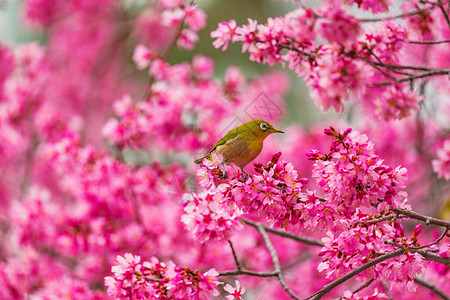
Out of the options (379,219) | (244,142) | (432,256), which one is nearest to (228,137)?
(244,142)

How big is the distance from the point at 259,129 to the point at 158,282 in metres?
0.70

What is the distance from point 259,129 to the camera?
5.90ft

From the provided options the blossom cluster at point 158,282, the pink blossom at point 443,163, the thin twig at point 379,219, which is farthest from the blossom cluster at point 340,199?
the pink blossom at point 443,163

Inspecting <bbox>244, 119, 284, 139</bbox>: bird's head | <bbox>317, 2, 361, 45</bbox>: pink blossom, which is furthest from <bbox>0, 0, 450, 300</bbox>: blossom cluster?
<bbox>244, 119, 284, 139</bbox>: bird's head

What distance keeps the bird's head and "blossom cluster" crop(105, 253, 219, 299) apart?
0.54 m

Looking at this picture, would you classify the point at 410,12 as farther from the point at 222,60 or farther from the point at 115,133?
the point at 222,60

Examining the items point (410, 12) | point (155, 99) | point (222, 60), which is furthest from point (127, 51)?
point (410, 12)

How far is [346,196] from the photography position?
1.58 meters

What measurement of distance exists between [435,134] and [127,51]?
4029 millimetres

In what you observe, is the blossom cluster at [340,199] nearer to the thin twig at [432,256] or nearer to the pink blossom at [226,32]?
the thin twig at [432,256]

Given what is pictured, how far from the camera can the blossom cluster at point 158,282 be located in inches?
72.1

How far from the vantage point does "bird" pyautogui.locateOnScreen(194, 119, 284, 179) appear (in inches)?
68.2

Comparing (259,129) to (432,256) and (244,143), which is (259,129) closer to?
(244,143)

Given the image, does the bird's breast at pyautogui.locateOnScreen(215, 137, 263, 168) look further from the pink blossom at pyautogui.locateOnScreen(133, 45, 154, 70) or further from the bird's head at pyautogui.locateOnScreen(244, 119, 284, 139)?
the pink blossom at pyautogui.locateOnScreen(133, 45, 154, 70)
